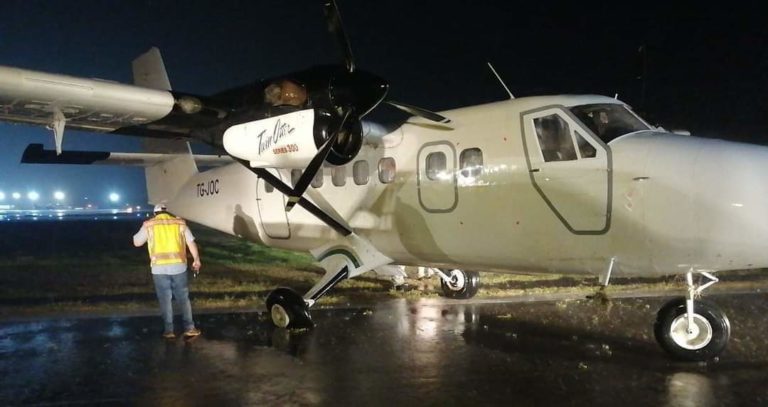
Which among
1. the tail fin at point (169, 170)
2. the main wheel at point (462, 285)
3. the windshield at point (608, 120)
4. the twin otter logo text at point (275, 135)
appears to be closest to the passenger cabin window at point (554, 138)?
the windshield at point (608, 120)

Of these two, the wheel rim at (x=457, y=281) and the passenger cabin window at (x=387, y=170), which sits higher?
the passenger cabin window at (x=387, y=170)

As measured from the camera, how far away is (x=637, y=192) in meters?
7.18

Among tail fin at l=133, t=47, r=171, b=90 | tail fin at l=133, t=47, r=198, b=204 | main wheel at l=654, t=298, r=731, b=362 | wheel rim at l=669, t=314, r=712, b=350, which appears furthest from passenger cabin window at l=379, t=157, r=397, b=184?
tail fin at l=133, t=47, r=198, b=204

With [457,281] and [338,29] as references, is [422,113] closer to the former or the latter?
[338,29]

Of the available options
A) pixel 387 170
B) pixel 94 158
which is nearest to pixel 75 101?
pixel 94 158

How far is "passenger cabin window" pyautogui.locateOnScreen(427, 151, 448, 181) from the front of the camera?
898cm

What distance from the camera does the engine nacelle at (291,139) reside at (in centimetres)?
839

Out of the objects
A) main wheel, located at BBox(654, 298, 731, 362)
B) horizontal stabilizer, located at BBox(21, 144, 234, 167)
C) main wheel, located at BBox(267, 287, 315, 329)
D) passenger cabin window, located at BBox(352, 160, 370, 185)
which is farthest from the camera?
horizontal stabilizer, located at BBox(21, 144, 234, 167)

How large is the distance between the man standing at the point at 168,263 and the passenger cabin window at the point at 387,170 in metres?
3.04

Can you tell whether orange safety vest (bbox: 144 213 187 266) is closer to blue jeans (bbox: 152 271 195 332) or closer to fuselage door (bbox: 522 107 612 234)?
blue jeans (bbox: 152 271 195 332)

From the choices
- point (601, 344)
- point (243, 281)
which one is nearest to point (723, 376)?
point (601, 344)

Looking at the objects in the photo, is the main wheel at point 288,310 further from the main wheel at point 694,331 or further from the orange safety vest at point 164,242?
the main wheel at point 694,331

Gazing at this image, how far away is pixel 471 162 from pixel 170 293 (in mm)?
4582

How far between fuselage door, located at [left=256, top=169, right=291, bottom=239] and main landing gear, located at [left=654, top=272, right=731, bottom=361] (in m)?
6.46
